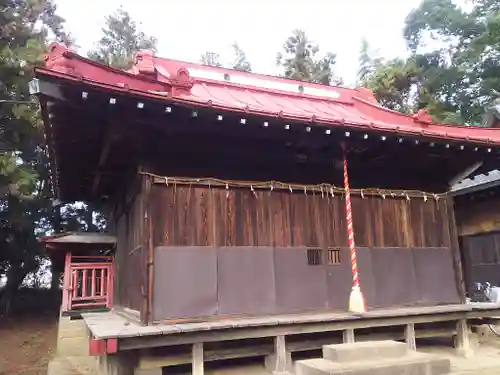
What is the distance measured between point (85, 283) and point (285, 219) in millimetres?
5768

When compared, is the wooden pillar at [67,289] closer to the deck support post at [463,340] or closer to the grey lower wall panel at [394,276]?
the grey lower wall panel at [394,276]

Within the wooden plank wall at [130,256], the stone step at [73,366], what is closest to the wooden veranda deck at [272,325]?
the wooden plank wall at [130,256]

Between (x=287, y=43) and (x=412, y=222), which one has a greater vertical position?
(x=287, y=43)

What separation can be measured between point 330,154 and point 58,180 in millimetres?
5984

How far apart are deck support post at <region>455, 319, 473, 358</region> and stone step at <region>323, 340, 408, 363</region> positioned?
2.58 m

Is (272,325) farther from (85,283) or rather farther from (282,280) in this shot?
(85,283)

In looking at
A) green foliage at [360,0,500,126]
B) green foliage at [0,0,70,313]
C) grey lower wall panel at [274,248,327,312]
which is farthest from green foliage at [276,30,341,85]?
grey lower wall panel at [274,248,327,312]

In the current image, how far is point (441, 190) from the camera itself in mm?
8906

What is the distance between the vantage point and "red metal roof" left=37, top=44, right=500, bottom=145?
5672 millimetres

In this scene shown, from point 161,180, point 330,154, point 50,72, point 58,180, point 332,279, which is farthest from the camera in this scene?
point 58,180

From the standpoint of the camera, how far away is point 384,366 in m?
5.37

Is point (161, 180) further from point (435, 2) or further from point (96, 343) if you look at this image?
point (435, 2)

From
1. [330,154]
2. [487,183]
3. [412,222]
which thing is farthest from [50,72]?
[487,183]

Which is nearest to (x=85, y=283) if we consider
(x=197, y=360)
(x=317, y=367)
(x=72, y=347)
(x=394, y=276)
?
(x=72, y=347)
